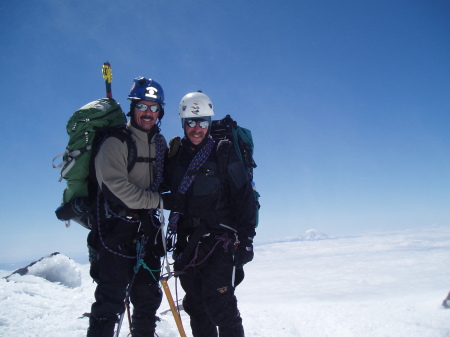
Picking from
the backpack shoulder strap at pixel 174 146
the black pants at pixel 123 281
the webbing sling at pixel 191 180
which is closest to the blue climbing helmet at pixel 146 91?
the backpack shoulder strap at pixel 174 146

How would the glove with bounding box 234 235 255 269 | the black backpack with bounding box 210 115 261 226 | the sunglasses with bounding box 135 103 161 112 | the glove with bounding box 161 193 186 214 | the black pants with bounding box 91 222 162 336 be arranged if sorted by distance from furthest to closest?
1. the black backpack with bounding box 210 115 261 226
2. the sunglasses with bounding box 135 103 161 112
3. the glove with bounding box 234 235 255 269
4. the glove with bounding box 161 193 186 214
5. the black pants with bounding box 91 222 162 336

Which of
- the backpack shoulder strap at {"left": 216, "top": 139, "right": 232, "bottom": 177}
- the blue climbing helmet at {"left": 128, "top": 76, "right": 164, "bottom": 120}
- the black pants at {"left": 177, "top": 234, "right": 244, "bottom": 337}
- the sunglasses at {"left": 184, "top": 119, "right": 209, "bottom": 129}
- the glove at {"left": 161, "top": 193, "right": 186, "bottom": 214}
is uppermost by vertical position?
the blue climbing helmet at {"left": 128, "top": 76, "right": 164, "bottom": 120}

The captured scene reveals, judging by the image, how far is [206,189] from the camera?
398 cm

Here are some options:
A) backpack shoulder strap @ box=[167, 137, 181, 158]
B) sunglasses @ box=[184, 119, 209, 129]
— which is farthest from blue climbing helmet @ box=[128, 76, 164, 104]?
backpack shoulder strap @ box=[167, 137, 181, 158]

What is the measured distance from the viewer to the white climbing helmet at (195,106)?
439 centimetres

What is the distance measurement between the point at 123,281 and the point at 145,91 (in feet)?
8.96

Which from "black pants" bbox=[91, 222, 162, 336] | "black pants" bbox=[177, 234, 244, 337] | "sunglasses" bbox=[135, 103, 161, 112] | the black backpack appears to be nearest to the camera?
"black pants" bbox=[91, 222, 162, 336]

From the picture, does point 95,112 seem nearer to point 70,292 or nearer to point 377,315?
point 70,292

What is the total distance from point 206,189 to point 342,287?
73.5 feet

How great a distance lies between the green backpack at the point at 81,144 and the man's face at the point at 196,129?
1.16 metres

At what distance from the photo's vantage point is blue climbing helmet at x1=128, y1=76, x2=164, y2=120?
13.4 feet

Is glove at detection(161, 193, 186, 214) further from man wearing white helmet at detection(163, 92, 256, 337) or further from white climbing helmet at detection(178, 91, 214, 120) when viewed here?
white climbing helmet at detection(178, 91, 214, 120)

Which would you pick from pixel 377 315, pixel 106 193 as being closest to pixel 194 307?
pixel 106 193

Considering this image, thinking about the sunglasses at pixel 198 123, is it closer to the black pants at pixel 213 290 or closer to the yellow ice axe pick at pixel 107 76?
the yellow ice axe pick at pixel 107 76
